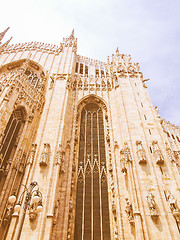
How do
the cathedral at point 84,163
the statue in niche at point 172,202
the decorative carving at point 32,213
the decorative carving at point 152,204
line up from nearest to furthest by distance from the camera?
the decorative carving at point 32,213, the decorative carving at point 152,204, the cathedral at point 84,163, the statue in niche at point 172,202

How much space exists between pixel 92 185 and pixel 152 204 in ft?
14.2

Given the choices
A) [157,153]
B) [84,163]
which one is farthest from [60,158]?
[157,153]

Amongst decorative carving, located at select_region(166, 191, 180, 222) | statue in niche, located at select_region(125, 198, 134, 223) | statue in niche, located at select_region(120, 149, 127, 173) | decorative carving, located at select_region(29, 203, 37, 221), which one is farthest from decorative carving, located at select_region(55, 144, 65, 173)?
decorative carving, located at select_region(166, 191, 180, 222)

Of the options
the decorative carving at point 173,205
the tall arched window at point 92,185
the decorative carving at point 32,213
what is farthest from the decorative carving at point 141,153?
the decorative carving at point 32,213

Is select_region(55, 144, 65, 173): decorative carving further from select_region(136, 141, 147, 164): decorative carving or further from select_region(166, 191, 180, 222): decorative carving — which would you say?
select_region(166, 191, 180, 222): decorative carving

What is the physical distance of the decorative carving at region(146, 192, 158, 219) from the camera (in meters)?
10.5

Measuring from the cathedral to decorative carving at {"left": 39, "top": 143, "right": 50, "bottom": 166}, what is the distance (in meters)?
0.07

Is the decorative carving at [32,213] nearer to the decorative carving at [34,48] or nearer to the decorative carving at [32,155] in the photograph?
the decorative carving at [32,155]

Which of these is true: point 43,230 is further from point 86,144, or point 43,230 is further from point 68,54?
point 68,54

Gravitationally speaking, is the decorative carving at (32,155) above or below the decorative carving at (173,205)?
above

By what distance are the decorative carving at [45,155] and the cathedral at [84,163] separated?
7 centimetres

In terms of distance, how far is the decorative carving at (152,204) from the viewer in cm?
1050

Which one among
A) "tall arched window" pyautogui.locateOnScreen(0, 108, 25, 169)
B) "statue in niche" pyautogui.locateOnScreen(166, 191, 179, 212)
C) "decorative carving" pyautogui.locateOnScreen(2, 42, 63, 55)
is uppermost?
"decorative carving" pyautogui.locateOnScreen(2, 42, 63, 55)

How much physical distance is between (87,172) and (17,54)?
19351 millimetres
